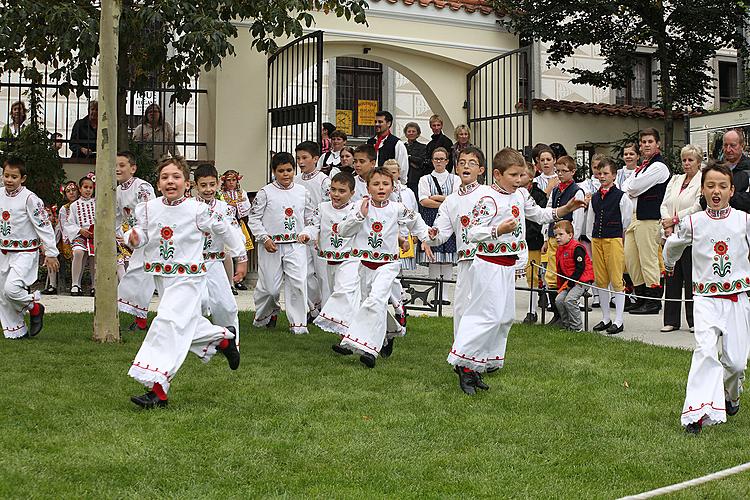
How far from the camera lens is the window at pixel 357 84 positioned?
2433 cm

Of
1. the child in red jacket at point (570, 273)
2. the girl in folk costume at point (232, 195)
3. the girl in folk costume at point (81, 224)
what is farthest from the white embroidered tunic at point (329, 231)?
the girl in folk costume at point (81, 224)

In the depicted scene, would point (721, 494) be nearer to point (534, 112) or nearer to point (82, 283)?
point (82, 283)

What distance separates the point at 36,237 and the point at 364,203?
3.30 meters

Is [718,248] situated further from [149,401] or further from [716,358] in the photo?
[149,401]

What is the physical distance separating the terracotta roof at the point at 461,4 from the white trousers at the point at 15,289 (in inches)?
349

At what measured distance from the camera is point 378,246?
30.2ft

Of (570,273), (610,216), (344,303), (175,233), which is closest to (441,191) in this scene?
(610,216)

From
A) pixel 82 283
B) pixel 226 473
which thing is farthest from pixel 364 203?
pixel 82 283

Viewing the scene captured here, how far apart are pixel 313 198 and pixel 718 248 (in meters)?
5.46

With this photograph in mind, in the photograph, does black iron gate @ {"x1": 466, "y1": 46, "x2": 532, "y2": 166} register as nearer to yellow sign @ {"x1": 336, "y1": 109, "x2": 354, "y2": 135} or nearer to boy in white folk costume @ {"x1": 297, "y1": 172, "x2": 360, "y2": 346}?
yellow sign @ {"x1": 336, "y1": 109, "x2": 354, "y2": 135}

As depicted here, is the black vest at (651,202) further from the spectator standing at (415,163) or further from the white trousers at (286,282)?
the white trousers at (286,282)

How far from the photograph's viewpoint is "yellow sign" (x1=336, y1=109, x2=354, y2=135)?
79.6 feet

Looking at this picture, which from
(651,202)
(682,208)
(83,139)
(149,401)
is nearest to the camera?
(149,401)

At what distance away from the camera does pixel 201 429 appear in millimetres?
6258
